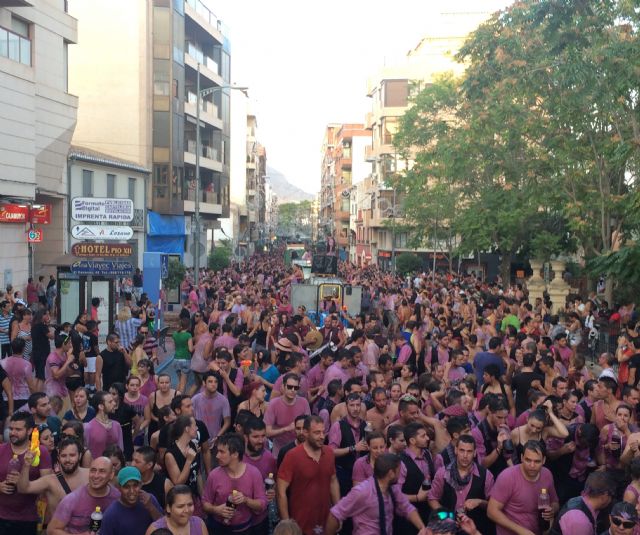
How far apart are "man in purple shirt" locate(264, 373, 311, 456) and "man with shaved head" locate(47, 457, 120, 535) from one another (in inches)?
101

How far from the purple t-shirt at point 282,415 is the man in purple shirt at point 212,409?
64 cm

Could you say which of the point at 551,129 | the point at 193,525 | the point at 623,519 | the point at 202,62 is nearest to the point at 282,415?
the point at 193,525

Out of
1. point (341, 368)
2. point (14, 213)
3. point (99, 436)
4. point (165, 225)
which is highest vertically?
point (165, 225)

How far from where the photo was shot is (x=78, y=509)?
5645 millimetres

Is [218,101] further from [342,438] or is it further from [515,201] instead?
[342,438]

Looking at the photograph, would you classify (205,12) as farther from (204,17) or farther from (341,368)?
(341,368)

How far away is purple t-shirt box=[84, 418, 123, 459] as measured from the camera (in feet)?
24.5

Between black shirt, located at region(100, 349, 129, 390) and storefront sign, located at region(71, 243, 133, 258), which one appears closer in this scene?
black shirt, located at region(100, 349, 129, 390)

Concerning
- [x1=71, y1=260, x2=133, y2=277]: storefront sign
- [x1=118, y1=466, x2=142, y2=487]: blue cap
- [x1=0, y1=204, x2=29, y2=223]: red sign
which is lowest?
[x1=118, y1=466, x2=142, y2=487]: blue cap

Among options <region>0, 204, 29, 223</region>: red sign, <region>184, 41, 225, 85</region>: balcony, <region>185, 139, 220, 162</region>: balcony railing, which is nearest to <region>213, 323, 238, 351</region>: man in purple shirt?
<region>0, 204, 29, 223</region>: red sign

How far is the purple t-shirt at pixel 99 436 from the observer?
7461mm

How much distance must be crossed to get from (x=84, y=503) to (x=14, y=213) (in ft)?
66.6

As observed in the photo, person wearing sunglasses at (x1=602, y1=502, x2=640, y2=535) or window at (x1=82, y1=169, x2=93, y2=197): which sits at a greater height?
window at (x1=82, y1=169, x2=93, y2=197)

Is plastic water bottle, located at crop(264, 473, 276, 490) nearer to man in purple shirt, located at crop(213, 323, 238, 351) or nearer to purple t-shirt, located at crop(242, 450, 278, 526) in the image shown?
purple t-shirt, located at crop(242, 450, 278, 526)
